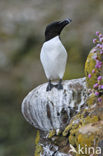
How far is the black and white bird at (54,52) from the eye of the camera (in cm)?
693

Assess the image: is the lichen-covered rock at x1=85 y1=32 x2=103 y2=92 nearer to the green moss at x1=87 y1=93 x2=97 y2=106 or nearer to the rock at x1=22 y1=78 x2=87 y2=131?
the green moss at x1=87 y1=93 x2=97 y2=106

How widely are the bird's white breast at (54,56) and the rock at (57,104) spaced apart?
25 cm

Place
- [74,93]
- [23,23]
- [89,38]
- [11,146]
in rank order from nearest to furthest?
1. [74,93]
2. [11,146]
3. [89,38]
4. [23,23]

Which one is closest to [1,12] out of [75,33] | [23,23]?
[23,23]

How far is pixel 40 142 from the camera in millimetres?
7223

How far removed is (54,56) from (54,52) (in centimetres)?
7

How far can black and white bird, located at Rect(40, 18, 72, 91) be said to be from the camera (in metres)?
6.93

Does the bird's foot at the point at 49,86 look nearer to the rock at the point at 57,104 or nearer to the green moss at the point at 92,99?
the rock at the point at 57,104

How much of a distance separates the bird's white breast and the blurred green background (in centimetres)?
765

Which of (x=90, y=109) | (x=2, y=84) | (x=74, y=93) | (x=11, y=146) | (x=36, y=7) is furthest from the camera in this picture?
(x=36, y=7)

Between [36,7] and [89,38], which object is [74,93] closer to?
[89,38]

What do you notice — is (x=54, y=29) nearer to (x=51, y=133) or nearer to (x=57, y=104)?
(x=57, y=104)

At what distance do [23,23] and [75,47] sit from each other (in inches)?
129

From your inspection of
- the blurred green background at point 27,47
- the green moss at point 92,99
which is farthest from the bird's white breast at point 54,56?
the blurred green background at point 27,47
